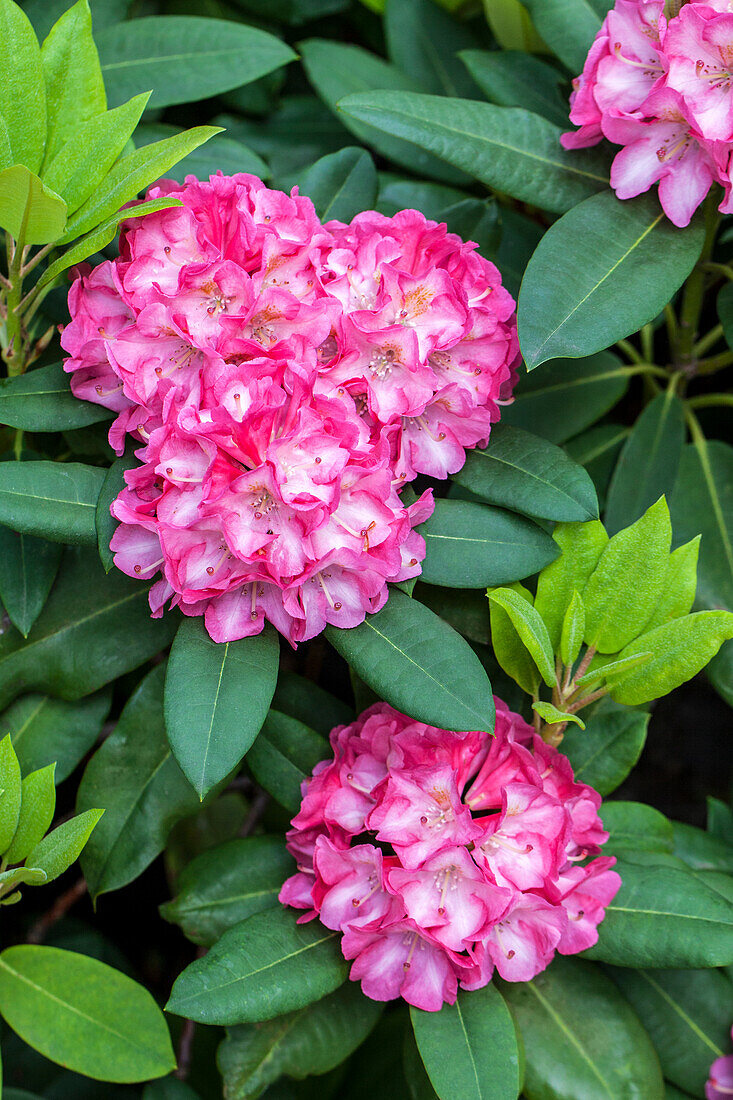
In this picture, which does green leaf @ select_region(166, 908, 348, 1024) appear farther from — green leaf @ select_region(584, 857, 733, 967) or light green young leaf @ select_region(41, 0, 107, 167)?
light green young leaf @ select_region(41, 0, 107, 167)

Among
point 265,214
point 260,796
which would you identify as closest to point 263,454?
point 265,214

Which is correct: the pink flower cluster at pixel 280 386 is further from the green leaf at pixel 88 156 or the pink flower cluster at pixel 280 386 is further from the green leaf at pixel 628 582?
the green leaf at pixel 628 582

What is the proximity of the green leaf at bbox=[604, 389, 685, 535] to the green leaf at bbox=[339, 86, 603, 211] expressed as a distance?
349mm

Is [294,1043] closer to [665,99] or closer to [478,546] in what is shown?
[478,546]

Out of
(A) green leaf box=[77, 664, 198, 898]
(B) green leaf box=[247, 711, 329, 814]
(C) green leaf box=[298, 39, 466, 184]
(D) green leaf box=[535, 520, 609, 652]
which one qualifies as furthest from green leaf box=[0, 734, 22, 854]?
(C) green leaf box=[298, 39, 466, 184]

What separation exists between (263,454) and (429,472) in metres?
0.21

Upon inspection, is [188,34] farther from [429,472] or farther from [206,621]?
[206,621]

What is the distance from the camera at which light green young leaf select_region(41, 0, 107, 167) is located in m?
1.01

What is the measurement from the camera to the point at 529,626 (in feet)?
2.97

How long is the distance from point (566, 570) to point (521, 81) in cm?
72

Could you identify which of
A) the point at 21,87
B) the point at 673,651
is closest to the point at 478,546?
the point at 673,651

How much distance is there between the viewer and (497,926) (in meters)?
0.92

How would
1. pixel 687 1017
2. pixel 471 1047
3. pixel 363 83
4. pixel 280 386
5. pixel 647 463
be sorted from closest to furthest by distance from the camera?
pixel 280 386 → pixel 471 1047 → pixel 687 1017 → pixel 647 463 → pixel 363 83

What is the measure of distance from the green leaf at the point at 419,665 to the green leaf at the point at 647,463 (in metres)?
A: 0.41
